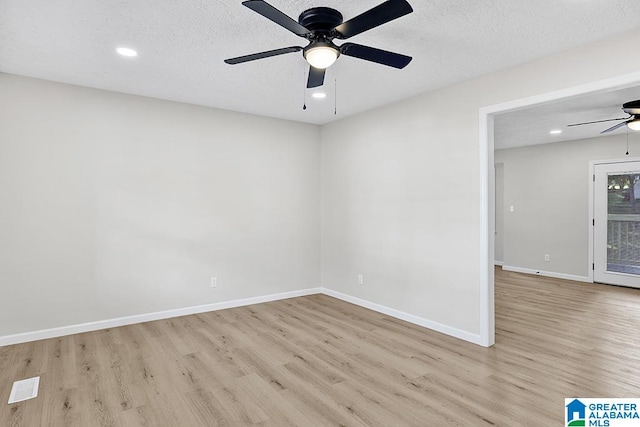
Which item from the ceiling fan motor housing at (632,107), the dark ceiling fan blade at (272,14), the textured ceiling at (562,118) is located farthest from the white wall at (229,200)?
the dark ceiling fan blade at (272,14)

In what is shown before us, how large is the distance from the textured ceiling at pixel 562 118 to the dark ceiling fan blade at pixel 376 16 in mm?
2024

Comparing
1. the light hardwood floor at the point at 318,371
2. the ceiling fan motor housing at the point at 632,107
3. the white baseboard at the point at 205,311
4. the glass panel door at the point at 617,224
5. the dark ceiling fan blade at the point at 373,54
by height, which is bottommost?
the light hardwood floor at the point at 318,371

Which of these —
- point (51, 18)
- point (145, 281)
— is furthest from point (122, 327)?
point (51, 18)

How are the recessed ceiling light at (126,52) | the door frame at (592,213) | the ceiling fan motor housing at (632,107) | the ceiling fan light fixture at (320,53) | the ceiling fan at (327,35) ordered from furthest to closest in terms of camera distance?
the door frame at (592,213), the ceiling fan motor housing at (632,107), the recessed ceiling light at (126,52), the ceiling fan light fixture at (320,53), the ceiling fan at (327,35)

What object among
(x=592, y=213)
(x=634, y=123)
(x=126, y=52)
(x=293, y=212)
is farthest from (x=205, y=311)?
(x=592, y=213)

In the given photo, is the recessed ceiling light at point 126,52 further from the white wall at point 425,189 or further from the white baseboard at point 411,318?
the white baseboard at point 411,318

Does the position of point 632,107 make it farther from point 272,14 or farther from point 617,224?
point 272,14

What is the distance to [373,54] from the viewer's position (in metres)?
2.35

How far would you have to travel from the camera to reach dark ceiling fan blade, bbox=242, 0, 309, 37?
1.80 meters

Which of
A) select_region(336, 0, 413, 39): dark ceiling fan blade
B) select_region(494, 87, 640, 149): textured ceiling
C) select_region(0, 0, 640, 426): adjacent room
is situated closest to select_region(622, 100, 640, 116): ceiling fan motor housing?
select_region(494, 87, 640, 149): textured ceiling

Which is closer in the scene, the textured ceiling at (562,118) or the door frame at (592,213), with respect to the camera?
the textured ceiling at (562,118)

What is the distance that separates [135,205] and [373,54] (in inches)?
128

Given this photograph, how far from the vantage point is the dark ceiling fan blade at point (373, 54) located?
2.28 meters

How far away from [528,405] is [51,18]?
4.27 metres
